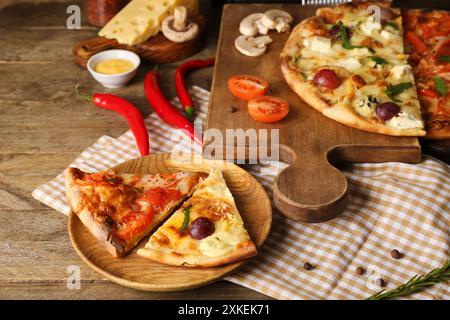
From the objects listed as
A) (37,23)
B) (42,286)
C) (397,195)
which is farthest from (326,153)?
(37,23)

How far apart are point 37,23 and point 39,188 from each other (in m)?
2.70

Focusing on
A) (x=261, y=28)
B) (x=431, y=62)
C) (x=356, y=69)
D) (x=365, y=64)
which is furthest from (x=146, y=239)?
(x=431, y=62)

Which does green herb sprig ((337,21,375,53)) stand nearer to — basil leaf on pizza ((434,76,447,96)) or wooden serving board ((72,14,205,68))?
basil leaf on pizza ((434,76,447,96))

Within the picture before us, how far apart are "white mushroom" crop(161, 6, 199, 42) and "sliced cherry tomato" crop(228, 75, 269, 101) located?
1.03 m

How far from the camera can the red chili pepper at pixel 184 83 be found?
5.28 m

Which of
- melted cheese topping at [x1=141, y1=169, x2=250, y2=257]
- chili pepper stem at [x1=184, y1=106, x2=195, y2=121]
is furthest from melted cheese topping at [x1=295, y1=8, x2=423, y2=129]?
melted cheese topping at [x1=141, y1=169, x2=250, y2=257]

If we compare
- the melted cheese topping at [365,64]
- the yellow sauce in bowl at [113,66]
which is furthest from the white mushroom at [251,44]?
the yellow sauce in bowl at [113,66]

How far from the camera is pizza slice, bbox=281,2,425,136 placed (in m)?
4.64

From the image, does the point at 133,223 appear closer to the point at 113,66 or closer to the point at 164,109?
the point at 164,109

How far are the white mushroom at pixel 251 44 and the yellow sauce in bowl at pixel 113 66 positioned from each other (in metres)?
0.94

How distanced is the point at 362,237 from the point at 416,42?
2133 mm

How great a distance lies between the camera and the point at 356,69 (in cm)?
505

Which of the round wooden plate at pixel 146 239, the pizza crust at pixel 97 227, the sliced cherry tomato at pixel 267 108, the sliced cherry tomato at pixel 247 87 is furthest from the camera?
the sliced cherry tomato at pixel 247 87

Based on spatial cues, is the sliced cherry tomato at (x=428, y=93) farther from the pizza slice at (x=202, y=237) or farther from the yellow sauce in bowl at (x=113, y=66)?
the yellow sauce in bowl at (x=113, y=66)
